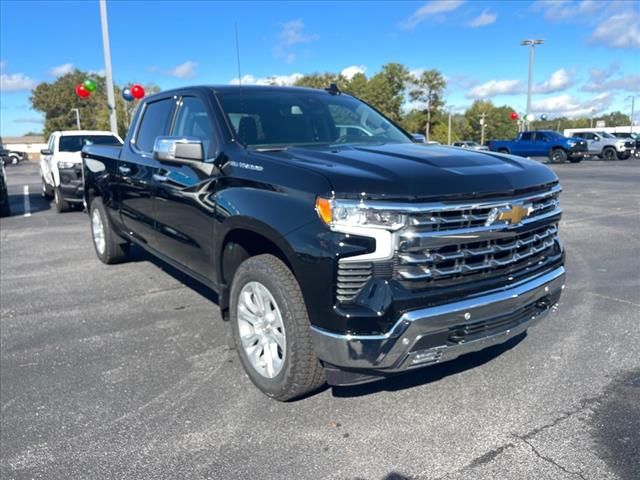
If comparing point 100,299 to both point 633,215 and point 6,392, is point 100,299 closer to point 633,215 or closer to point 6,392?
point 6,392

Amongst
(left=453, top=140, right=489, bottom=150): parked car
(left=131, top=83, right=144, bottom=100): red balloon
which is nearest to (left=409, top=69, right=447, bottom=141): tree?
(left=453, top=140, right=489, bottom=150): parked car

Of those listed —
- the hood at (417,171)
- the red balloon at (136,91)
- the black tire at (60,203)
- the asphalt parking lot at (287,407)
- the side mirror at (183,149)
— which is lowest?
the asphalt parking lot at (287,407)

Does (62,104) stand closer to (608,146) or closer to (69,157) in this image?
(608,146)

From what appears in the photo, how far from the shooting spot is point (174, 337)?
175 inches

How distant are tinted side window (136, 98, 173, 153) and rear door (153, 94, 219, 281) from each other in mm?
240

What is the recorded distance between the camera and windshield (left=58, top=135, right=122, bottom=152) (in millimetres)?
12680

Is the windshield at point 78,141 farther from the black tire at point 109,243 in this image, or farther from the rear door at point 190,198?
the rear door at point 190,198

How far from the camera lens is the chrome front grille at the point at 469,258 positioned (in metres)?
2.71

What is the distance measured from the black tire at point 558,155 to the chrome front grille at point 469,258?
97.4ft

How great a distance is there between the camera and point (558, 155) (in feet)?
99.3

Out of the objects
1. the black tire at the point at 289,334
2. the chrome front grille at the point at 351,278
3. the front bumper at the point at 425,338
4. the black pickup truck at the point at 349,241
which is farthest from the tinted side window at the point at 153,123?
the front bumper at the point at 425,338

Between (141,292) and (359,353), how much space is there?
3674 millimetres

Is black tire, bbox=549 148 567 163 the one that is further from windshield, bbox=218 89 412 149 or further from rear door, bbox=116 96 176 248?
rear door, bbox=116 96 176 248

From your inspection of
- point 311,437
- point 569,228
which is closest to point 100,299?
point 311,437
